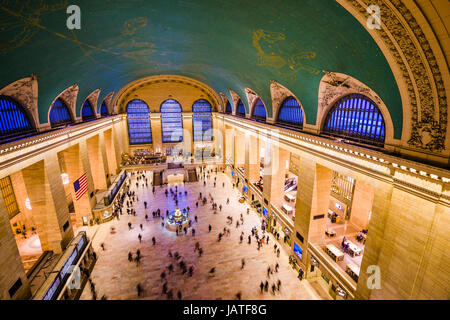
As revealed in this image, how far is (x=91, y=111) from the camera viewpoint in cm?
2084

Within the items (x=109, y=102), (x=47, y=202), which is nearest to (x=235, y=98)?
(x=109, y=102)

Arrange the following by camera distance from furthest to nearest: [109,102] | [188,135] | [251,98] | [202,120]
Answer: [202,120], [188,135], [109,102], [251,98]

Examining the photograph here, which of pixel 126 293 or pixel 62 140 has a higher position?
pixel 62 140

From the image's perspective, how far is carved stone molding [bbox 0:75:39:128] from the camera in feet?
31.1

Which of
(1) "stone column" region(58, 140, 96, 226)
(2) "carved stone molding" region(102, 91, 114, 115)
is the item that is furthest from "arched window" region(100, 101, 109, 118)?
(1) "stone column" region(58, 140, 96, 226)

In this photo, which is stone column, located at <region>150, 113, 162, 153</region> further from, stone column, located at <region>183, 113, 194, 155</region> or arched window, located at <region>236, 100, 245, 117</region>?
arched window, located at <region>236, 100, 245, 117</region>

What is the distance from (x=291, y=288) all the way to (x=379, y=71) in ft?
32.8

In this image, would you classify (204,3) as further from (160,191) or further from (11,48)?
(160,191)

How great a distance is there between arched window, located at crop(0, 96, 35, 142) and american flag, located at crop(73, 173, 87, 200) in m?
4.18

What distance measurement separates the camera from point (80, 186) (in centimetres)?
1455

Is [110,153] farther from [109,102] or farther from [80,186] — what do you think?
[80,186]

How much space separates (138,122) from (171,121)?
4.25 m
